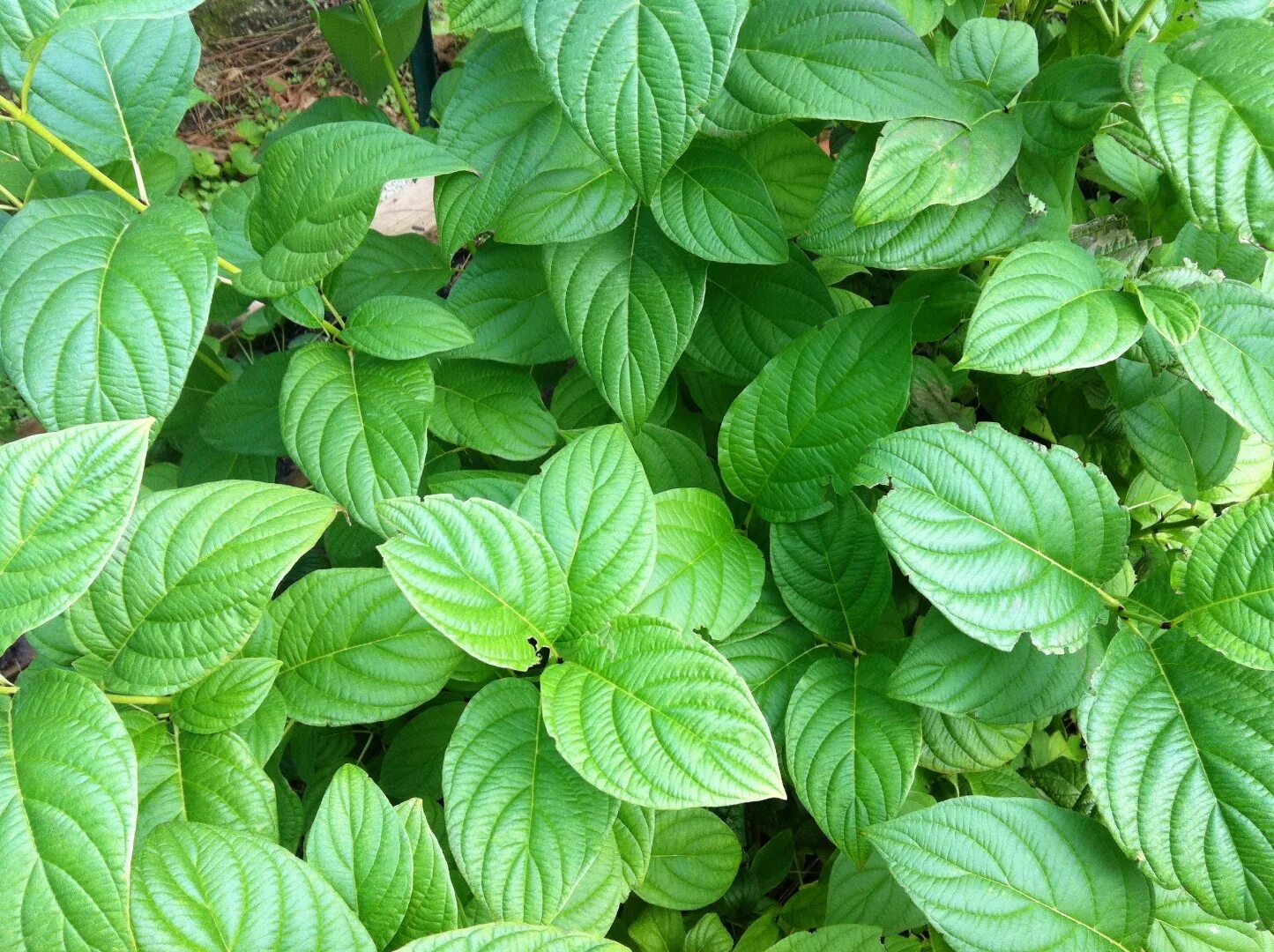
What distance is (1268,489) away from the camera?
1.16 m

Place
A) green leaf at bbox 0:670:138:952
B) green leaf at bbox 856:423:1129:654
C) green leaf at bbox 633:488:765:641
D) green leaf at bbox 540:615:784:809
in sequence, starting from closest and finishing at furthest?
green leaf at bbox 0:670:138:952
green leaf at bbox 540:615:784:809
green leaf at bbox 856:423:1129:654
green leaf at bbox 633:488:765:641

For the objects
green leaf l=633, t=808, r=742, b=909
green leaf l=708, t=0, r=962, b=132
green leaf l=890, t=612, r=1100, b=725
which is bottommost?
green leaf l=633, t=808, r=742, b=909

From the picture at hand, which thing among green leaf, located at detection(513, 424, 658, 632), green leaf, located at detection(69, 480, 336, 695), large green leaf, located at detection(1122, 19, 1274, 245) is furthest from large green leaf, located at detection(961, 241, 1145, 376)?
green leaf, located at detection(69, 480, 336, 695)

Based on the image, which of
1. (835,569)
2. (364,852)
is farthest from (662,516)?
(364,852)

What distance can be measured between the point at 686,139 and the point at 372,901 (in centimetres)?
68

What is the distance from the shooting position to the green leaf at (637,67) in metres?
0.68

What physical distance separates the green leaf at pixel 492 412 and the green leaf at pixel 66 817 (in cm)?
55

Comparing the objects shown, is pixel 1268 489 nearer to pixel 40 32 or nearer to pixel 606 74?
pixel 606 74

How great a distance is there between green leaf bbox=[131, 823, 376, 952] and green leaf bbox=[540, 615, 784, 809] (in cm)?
21

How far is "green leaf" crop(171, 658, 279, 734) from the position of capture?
713mm

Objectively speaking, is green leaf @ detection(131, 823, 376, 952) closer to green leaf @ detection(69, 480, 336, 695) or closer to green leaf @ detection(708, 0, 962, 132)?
green leaf @ detection(69, 480, 336, 695)

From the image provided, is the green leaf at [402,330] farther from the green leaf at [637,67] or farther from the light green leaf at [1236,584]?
the light green leaf at [1236,584]

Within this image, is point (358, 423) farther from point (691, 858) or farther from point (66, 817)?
point (691, 858)

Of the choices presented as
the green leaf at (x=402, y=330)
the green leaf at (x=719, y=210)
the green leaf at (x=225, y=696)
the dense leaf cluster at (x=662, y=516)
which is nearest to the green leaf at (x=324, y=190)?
the dense leaf cluster at (x=662, y=516)
